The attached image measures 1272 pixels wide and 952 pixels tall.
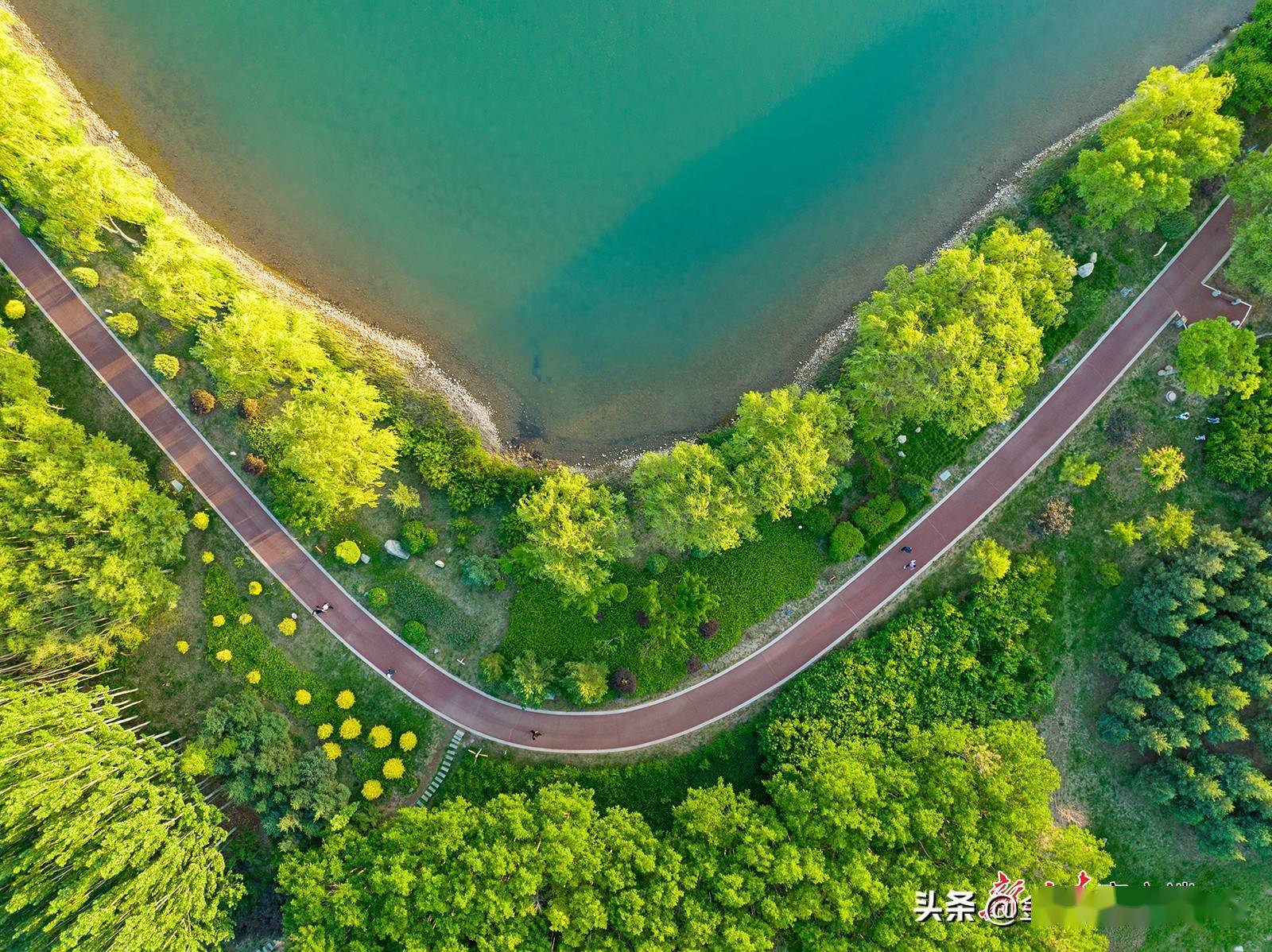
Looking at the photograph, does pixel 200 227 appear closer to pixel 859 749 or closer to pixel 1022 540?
pixel 859 749

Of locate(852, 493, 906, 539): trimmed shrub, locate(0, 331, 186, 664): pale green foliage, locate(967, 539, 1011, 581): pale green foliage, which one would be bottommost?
locate(0, 331, 186, 664): pale green foliage

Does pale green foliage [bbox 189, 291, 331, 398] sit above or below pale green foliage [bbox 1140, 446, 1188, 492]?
below

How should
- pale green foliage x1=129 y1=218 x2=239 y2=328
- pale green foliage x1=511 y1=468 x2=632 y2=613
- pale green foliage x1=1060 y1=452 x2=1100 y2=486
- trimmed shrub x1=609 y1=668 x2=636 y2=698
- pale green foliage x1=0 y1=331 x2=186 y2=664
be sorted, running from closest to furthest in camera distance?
pale green foliage x1=0 y1=331 x2=186 y2=664 < pale green foliage x1=511 y1=468 x2=632 y2=613 < pale green foliage x1=129 y1=218 x2=239 y2=328 < pale green foliage x1=1060 y1=452 x2=1100 y2=486 < trimmed shrub x1=609 y1=668 x2=636 y2=698

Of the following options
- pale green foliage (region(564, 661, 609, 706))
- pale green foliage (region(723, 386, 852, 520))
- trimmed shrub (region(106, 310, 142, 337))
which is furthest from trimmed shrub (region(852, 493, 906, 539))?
trimmed shrub (region(106, 310, 142, 337))

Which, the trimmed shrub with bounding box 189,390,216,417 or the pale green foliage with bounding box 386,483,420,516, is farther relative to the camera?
the trimmed shrub with bounding box 189,390,216,417

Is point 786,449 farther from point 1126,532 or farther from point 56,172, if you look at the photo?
point 56,172

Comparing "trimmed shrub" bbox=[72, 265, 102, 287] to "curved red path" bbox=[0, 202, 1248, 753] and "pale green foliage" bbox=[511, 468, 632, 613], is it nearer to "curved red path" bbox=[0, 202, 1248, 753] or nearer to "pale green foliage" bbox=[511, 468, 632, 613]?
"curved red path" bbox=[0, 202, 1248, 753]

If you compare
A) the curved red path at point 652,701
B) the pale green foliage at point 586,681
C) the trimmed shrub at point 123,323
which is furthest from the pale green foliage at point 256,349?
the pale green foliage at point 586,681

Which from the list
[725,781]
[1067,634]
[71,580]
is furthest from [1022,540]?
[71,580]

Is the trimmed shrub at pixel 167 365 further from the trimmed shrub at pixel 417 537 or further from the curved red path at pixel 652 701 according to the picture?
the trimmed shrub at pixel 417 537
